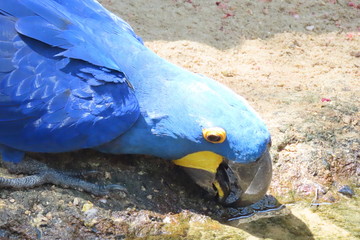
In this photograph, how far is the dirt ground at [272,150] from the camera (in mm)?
2986

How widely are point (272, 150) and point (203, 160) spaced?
2.52 feet

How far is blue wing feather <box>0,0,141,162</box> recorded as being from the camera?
2.87 metres

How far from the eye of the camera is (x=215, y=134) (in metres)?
2.87

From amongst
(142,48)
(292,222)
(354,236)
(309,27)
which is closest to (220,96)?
(142,48)

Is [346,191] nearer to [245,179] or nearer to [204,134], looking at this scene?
[245,179]

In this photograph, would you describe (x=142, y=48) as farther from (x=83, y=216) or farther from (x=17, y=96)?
(x=83, y=216)

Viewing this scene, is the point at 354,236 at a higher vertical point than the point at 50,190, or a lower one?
lower

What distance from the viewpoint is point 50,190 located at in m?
3.04

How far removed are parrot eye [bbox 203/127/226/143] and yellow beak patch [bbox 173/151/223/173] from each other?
17cm

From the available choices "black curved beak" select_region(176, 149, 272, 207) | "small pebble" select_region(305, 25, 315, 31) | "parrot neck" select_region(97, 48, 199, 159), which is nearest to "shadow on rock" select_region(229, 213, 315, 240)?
"black curved beak" select_region(176, 149, 272, 207)

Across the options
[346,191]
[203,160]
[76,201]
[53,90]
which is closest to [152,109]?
Answer: [203,160]

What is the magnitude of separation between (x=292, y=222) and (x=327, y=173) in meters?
0.50

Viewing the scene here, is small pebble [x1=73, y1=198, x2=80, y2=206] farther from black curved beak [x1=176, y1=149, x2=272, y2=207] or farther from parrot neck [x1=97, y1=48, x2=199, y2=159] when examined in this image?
black curved beak [x1=176, y1=149, x2=272, y2=207]

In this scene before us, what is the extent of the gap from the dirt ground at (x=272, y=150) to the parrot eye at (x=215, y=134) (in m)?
0.55
